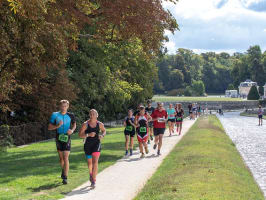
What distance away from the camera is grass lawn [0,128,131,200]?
10.2 meters

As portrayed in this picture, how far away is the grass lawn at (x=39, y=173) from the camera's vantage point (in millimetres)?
10211

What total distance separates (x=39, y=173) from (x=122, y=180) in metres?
2.87

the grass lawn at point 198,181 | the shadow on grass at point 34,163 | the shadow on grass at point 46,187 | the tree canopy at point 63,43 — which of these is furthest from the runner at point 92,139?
the tree canopy at point 63,43

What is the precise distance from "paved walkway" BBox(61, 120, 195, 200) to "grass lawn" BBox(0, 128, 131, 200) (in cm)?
38

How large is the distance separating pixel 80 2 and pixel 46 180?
8246 mm

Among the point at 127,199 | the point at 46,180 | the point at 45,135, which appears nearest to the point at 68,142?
the point at 46,180

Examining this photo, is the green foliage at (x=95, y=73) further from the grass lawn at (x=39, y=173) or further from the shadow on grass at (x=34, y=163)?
the grass lawn at (x=39, y=173)

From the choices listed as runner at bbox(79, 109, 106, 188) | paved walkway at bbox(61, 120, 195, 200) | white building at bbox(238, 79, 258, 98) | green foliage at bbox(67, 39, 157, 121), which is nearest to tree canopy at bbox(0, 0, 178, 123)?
green foliage at bbox(67, 39, 157, 121)

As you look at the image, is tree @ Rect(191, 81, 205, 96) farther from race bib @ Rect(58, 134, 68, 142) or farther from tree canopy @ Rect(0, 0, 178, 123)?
race bib @ Rect(58, 134, 68, 142)

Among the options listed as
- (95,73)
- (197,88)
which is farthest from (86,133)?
(197,88)

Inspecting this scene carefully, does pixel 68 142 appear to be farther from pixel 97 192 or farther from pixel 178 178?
pixel 178 178

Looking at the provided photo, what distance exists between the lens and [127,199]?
9.45 m

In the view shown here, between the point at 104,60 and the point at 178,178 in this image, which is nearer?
the point at 178,178

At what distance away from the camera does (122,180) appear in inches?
460
